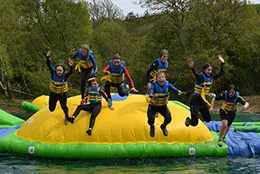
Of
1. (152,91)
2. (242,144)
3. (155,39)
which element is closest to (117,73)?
(152,91)

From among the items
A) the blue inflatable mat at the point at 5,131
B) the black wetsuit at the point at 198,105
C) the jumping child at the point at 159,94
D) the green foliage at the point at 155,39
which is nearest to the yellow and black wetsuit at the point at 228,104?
the black wetsuit at the point at 198,105

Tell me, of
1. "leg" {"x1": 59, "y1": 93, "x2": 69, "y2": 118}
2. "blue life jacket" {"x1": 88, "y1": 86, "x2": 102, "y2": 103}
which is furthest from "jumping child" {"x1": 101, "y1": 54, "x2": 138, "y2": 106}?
"leg" {"x1": 59, "y1": 93, "x2": 69, "y2": 118}

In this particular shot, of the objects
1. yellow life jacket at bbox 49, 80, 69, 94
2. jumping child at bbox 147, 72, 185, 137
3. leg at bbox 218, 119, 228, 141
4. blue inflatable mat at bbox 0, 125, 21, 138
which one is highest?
yellow life jacket at bbox 49, 80, 69, 94

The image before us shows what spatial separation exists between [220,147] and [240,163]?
91cm

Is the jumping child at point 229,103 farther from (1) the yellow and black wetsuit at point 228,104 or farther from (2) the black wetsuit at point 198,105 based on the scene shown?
(2) the black wetsuit at point 198,105

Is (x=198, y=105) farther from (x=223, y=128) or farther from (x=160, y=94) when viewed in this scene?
(x=160, y=94)

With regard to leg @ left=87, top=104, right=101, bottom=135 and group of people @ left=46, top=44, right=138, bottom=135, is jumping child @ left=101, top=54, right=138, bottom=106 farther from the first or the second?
leg @ left=87, top=104, right=101, bottom=135

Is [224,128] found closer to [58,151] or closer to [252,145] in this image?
[252,145]

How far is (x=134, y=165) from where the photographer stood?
9.16 meters

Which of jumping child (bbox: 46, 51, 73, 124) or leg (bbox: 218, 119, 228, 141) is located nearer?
jumping child (bbox: 46, 51, 73, 124)

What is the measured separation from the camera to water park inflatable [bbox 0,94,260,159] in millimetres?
9570

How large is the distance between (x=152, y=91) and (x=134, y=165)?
1919mm

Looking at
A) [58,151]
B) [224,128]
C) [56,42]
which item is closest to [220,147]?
[224,128]

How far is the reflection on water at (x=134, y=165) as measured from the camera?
332 inches
